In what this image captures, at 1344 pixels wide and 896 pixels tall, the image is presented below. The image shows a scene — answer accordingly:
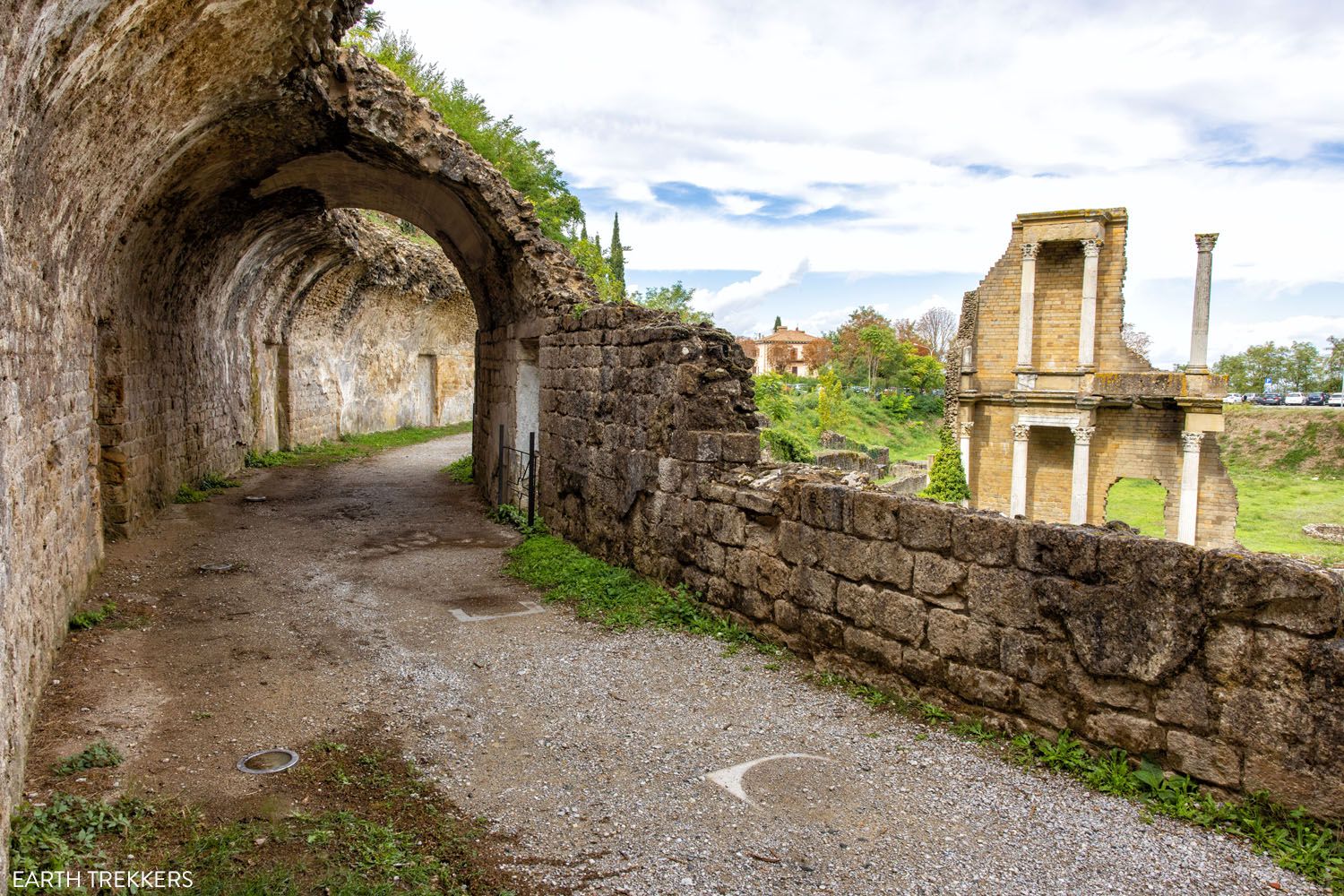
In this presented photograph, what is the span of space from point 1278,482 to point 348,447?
38242 mm

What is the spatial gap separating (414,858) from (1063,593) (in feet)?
10.3

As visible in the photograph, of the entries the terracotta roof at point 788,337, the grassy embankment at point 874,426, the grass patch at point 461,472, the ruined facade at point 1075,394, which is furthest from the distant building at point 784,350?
the grass patch at point 461,472

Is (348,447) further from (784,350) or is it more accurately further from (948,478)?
(784,350)

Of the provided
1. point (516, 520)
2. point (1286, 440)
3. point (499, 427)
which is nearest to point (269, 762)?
point (516, 520)

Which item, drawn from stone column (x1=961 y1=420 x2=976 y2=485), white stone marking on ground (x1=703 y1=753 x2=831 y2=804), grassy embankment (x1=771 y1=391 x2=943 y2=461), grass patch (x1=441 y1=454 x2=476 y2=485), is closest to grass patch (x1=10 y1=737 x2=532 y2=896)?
white stone marking on ground (x1=703 y1=753 x2=831 y2=804)

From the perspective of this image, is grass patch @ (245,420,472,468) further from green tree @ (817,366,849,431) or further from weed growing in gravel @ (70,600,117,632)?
green tree @ (817,366,849,431)

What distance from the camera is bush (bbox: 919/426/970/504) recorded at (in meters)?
23.6

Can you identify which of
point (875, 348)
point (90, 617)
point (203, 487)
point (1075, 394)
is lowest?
point (90, 617)

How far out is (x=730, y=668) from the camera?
17.8 ft

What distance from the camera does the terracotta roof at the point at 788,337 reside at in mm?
85338

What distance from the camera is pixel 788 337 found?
3462 inches

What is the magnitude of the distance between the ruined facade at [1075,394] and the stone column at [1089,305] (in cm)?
3

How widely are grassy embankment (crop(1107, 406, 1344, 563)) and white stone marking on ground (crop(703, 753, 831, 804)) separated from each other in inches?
889

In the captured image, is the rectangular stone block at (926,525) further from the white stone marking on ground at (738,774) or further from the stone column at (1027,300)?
the stone column at (1027,300)
